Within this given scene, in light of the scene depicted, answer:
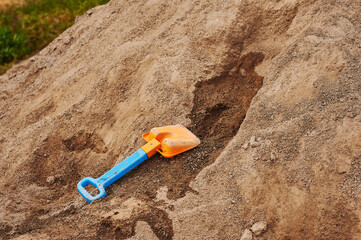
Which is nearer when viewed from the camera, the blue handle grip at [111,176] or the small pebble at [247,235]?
the small pebble at [247,235]

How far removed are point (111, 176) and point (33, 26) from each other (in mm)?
5827

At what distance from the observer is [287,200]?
110 inches

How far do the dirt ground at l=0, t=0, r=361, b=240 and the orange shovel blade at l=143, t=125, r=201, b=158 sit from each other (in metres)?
0.09

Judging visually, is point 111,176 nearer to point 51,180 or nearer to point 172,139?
point 172,139

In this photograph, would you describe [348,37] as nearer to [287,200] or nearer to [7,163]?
[287,200]

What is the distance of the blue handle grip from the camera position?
3213mm

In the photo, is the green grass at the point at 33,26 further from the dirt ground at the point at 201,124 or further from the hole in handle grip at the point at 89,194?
the hole in handle grip at the point at 89,194

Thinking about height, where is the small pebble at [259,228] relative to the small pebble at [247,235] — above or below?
below

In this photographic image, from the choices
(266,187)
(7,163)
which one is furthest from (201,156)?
(7,163)

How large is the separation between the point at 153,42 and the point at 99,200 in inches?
77.7

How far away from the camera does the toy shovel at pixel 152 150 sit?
3.27 metres

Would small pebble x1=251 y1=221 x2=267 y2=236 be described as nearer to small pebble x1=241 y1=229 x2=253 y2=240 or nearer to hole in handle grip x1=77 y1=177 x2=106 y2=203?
small pebble x1=241 y1=229 x2=253 y2=240

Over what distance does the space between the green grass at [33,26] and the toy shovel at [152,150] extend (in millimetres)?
4873

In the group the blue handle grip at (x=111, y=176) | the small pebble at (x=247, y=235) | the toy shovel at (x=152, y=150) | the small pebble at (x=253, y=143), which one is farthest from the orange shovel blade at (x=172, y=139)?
the small pebble at (x=247, y=235)
